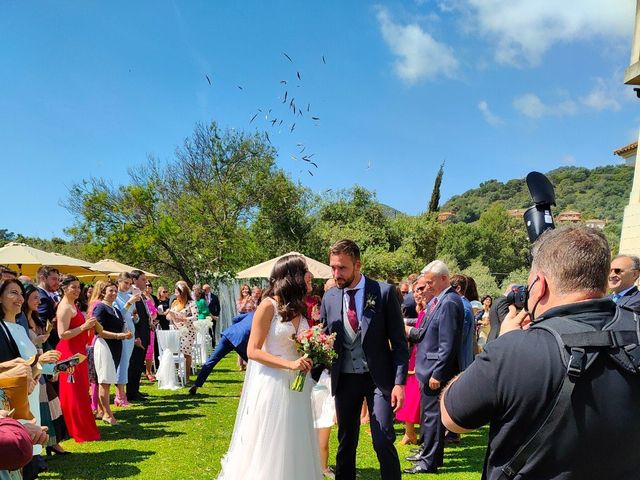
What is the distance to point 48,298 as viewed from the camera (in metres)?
8.95

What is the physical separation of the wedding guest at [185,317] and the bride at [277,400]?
8.29m

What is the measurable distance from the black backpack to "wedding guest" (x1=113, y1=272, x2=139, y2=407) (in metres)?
8.60

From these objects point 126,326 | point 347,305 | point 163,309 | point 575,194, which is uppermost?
point 575,194

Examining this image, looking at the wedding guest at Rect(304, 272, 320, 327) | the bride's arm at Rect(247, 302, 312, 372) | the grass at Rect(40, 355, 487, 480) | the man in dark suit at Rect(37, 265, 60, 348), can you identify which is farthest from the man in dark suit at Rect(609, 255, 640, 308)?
the man in dark suit at Rect(37, 265, 60, 348)

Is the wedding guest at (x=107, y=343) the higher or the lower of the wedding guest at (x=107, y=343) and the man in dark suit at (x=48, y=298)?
the lower

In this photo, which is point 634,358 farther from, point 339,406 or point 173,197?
point 173,197

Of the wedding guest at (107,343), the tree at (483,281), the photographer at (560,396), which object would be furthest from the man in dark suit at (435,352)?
the tree at (483,281)

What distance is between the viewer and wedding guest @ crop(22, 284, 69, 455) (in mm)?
6647

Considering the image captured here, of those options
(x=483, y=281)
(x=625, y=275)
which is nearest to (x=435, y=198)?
(x=483, y=281)

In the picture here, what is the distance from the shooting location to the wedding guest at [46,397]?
6647mm

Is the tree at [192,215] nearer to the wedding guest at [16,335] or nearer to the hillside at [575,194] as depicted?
the wedding guest at [16,335]

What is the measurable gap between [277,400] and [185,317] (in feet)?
28.5

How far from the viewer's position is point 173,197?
30.1 meters

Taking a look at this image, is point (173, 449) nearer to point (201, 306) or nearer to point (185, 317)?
point (185, 317)
